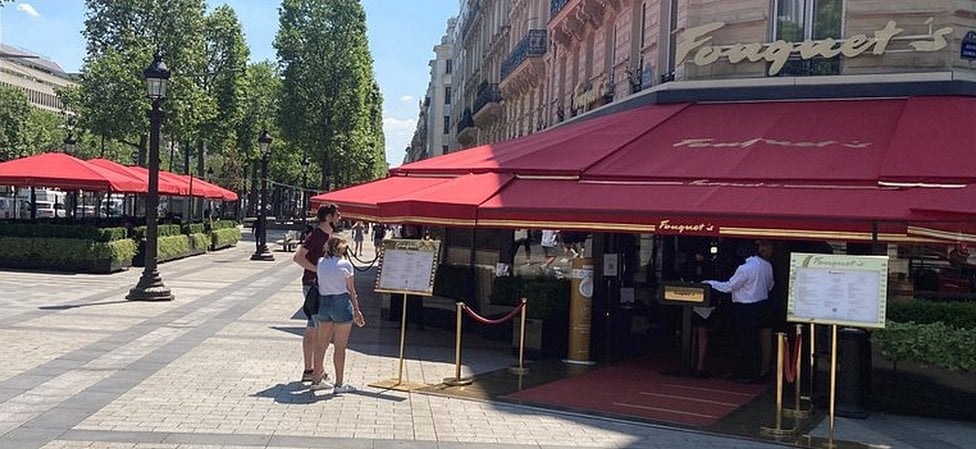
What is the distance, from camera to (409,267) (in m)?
11.0

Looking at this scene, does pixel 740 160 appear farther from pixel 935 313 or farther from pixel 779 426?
pixel 779 426

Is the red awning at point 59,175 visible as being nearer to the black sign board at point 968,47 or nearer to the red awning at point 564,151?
the red awning at point 564,151

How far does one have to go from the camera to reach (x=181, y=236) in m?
29.9

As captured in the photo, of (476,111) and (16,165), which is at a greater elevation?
(476,111)

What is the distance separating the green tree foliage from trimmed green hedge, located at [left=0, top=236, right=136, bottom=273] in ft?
109

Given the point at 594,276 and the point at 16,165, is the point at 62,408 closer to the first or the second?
the point at 594,276

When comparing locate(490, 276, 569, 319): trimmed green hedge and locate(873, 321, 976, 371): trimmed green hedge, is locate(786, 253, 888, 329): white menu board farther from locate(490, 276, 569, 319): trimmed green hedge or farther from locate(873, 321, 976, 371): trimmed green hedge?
locate(490, 276, 569, 319): trimmed green hedge

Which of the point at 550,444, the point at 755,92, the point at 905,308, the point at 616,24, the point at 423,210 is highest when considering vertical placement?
the point at 616,24

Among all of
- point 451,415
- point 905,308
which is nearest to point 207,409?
point 451,415

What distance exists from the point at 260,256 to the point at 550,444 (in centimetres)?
2544

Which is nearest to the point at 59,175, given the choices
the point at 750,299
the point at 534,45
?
the point at 534,45

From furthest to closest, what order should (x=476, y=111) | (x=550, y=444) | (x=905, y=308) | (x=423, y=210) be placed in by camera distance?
(x=476, y=111) → (x=423, y=210) → (x=905, y=308) → (x=550, y=444)

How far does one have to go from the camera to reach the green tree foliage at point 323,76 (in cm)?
5406

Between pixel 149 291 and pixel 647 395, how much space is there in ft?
33.2
